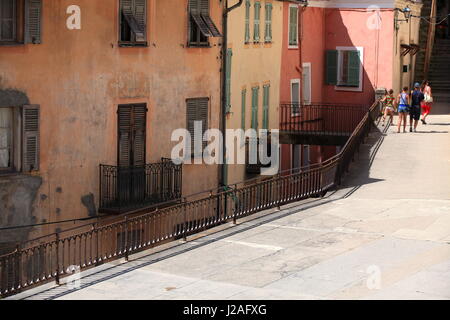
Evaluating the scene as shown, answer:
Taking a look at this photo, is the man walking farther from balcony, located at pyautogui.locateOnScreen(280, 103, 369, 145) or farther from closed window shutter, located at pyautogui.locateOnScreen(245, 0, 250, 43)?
closed window shutter, located at pyautogui.locateOnScreen(245, 0, 250, 43)

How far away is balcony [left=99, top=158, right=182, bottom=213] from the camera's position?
26906 mm

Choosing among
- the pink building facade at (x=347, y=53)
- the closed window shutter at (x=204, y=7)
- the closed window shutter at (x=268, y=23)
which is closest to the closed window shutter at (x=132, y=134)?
the closed window shutter at (x=204, y=7)

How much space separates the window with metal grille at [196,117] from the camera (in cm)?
3086

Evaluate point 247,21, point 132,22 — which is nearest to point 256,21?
point 247,21

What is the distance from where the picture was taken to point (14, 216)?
24297mm

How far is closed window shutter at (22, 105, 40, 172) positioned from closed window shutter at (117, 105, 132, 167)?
3312mm

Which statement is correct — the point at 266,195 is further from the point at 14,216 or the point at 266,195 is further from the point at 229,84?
the point at 229,84

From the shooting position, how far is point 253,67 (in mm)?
36469

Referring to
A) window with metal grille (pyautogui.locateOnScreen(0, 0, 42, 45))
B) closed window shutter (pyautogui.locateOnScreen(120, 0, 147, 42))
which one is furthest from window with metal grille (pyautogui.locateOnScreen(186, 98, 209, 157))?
Result: window with metal grille (pyautogui.locateOnScreen(0, 0, 42, 45))

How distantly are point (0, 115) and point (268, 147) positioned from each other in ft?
52.6

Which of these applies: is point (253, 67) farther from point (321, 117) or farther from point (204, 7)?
point (321, 117)

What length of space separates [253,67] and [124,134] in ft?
32.0
